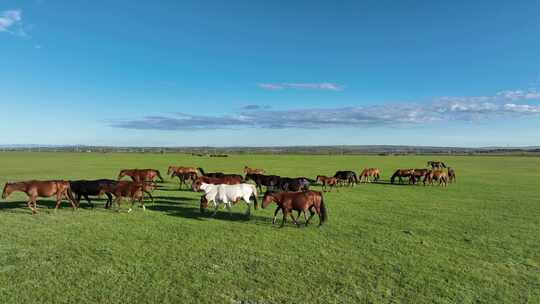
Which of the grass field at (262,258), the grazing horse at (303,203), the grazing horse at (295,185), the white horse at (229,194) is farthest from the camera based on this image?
the grazing horse at (295,185)

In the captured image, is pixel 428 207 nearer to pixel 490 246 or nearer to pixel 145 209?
pixel 490 246

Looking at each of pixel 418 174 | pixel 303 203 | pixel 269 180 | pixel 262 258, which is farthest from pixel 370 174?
pixel 262 258

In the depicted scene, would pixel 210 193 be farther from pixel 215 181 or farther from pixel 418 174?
pixel 418 174

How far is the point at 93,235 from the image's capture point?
29.5 feet

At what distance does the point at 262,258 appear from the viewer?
291 inches

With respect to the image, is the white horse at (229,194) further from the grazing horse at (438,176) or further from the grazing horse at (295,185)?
the grazing horse at (438,176)

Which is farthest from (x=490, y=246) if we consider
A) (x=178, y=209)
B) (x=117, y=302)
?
→ (x=178, y=209)

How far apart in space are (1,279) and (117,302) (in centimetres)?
264

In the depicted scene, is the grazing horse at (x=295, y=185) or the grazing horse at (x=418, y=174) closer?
the grazing horse at (x=295, y=185)

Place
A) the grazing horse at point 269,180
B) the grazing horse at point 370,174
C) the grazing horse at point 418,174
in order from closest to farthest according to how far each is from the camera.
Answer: the grazing horse at point 269,180
the grazing horse at point 418,174
the grazing horse at point 370,174

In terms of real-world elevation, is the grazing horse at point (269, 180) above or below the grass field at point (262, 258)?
above

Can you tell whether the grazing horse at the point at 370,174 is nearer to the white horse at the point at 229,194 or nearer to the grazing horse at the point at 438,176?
the grazing horse at the point at 438,176

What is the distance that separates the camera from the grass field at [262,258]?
577cm

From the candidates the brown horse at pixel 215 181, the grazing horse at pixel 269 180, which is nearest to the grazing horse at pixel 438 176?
the grazing horse at pixel 269 180
